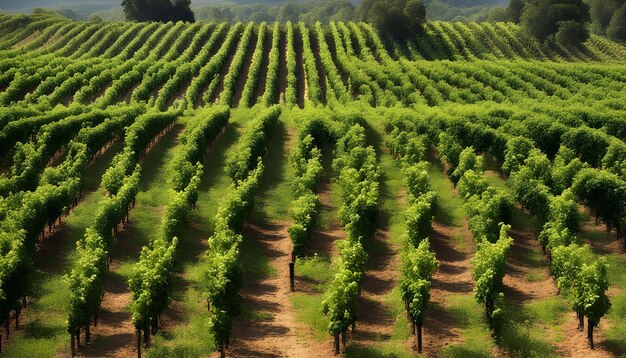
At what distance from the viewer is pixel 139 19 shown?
16825 centimetres

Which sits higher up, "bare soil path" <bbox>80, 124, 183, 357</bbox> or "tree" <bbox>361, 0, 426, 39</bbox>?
"tree" <bbox>361, 0, 426, 39</bbox>

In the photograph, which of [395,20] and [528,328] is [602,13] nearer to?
[395,20]

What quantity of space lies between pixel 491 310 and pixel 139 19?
15153 cm

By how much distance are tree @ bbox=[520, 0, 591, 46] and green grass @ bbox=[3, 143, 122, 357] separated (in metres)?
113

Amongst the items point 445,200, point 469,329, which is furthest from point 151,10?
point 469,329

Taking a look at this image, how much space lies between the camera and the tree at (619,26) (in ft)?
507

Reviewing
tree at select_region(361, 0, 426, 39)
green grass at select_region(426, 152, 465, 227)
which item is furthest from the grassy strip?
tree at select_region(361, 0, 426, 39)

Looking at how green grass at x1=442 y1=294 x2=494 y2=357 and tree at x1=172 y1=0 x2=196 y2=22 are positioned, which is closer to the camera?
green grass at x1=442 y1=294 x2=494 y2=357

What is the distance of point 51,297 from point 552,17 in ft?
409

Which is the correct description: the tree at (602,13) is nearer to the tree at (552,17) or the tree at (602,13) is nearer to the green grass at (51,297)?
the tree at (552,17)

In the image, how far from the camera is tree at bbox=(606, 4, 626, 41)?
154m

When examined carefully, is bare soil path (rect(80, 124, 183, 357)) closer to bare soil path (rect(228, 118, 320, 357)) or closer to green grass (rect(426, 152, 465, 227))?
bare soil path (rect(228, 118, 320, 357))

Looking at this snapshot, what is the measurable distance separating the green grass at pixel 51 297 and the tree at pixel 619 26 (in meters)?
139

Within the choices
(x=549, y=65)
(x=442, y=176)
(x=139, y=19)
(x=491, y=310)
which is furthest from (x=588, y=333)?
(x=139, y=19)
